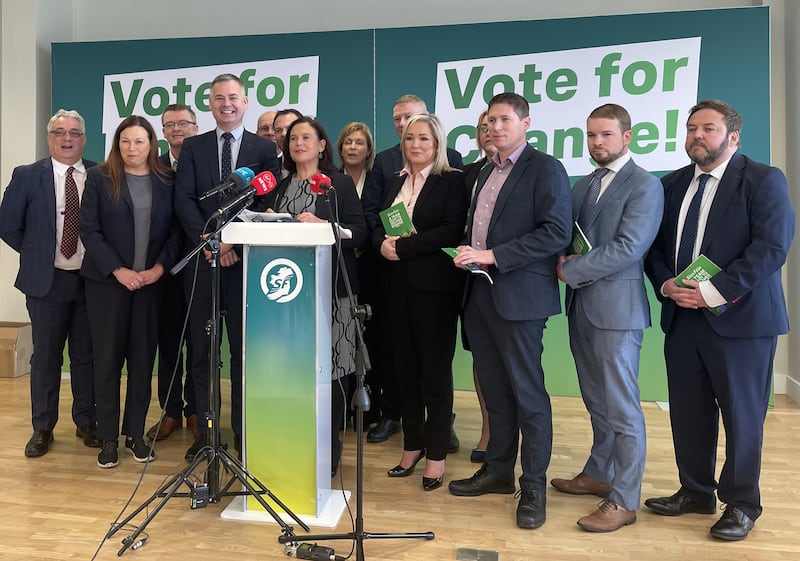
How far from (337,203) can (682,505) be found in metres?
2.12

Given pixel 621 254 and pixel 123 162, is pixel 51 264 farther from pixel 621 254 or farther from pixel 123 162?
pixel 621 254

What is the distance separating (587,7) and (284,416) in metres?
4.40

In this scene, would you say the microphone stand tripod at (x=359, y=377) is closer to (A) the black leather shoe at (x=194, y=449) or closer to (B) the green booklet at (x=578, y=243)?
(B) the green booklet at (x=578, y=243)

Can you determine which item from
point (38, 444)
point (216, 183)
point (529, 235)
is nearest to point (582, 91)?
point (529, 235)

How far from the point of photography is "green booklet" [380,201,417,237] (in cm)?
304

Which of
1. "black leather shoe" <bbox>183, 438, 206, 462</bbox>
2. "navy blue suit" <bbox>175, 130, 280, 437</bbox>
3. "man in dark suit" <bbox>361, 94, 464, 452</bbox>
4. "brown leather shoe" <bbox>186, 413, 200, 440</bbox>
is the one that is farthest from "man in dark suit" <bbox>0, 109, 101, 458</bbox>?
"man in dark suit" <bbox>361, 94, 464, 452</bbox>

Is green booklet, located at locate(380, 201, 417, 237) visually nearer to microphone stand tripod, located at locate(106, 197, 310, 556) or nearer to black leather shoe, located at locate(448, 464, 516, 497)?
microphone stand tripod, located at locate(106, 197, 310, 556)

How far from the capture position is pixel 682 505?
303 cm


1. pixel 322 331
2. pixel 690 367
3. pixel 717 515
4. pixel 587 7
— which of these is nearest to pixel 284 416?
pixel 322 331

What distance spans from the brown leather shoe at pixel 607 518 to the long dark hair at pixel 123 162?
275cm

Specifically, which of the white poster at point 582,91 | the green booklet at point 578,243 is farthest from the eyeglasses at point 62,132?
the green booklet at point 578,243

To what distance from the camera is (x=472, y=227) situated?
10.1ft

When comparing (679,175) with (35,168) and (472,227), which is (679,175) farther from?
(35,168)

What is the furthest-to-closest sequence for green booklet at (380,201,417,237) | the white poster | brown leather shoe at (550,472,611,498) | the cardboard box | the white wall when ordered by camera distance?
the cardboard box, the white wall, the white poster, brown leather shoe at (550,472,611,498), green booklet at (380,201,417,237)
